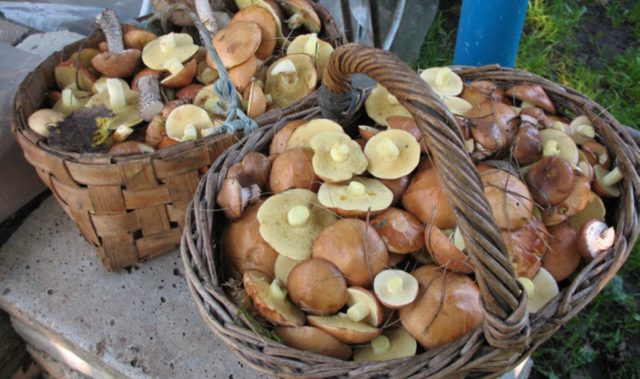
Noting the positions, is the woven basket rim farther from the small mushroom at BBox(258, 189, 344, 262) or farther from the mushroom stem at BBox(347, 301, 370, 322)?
the mushroom stem at BBox(347, 301, 370, 322)

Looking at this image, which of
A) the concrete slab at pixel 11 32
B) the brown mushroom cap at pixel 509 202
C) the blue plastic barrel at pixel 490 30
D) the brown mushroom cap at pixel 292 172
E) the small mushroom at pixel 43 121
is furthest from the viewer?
the concrete slab at pixel 11 32

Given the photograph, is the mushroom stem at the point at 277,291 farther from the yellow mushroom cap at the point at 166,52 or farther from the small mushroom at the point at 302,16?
the small mushroom at the point at 302,16

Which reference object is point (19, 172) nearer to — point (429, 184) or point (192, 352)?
point (192, 352)

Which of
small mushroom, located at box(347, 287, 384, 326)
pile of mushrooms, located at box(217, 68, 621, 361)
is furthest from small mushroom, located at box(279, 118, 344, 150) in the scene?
small mushroom, located at box(347, 287, 384, 326)

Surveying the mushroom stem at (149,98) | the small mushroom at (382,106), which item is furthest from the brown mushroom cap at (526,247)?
the mushroom stem at (149,98)

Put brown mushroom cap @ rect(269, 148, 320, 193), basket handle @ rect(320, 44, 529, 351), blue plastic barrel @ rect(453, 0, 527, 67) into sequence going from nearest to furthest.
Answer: basket handle @ rect(320, 44, 529, 351) → brown mushroom cap @ rect(269, 148, 320, 193) → blue plastic barrel @ rect(453, 0, 527, 67)

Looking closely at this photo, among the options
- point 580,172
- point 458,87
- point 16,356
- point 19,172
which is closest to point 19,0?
point 19,172
